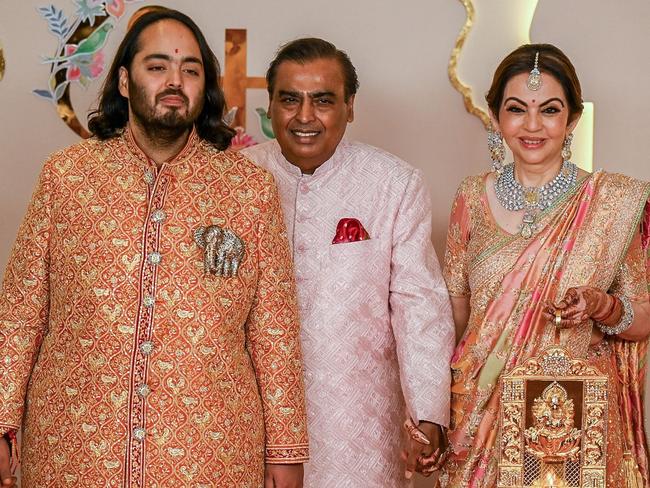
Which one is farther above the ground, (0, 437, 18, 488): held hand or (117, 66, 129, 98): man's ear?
(117, 66, 129, 98): man's ear

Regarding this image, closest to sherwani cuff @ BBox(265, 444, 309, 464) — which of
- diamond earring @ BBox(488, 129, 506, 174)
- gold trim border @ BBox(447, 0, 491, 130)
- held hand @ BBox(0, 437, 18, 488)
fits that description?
held hand @ BBox(0, 437, 18, 488)

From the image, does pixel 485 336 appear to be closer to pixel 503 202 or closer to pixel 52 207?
pixel 503 202

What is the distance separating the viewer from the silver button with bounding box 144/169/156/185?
3.02 meters

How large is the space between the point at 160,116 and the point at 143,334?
575 millimetres

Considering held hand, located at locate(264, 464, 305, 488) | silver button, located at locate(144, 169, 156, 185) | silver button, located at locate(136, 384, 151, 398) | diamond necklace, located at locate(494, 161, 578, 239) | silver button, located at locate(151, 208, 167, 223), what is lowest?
held hand, located at locate(264, 464, 305, 488)

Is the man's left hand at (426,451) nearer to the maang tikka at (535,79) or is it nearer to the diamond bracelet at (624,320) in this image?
the diamond bracelet at (624,320)

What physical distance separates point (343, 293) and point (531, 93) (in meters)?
0.82

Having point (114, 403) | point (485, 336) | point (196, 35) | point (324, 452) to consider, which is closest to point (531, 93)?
point (485, 336)

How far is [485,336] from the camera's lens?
11.2 feet

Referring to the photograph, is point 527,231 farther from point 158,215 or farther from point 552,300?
point 158,215

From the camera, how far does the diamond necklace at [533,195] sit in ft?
11.3

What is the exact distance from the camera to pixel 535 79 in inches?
135

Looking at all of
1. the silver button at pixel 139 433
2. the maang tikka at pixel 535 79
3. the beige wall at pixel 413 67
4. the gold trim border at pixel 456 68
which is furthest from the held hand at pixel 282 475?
the gold trim border at pixel 456 68

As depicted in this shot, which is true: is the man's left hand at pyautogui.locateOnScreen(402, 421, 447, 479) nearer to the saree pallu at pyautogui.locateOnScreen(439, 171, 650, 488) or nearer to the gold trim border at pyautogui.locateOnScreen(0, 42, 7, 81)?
the saree pallu at pyautogui.locateOnScreen(439, 171, 650, 488)
